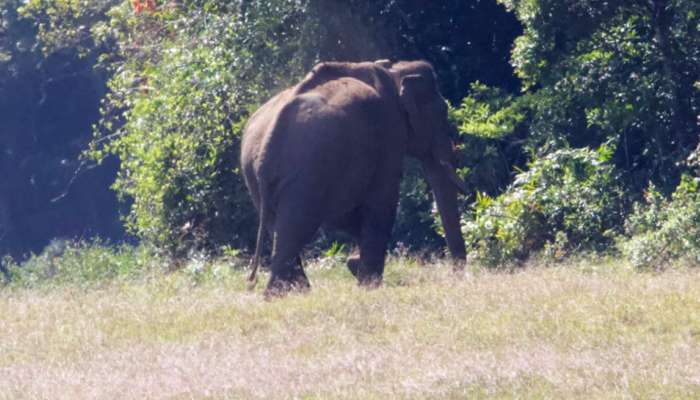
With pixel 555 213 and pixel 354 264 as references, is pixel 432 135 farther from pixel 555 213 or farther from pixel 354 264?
pixel 555 213

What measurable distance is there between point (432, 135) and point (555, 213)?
230cm

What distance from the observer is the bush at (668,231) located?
12016 millimetres

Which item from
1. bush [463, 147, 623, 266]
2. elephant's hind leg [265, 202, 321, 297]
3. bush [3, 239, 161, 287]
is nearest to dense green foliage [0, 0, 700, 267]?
bush [463, 147, 623, 266]

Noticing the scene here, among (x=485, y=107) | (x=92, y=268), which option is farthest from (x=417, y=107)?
(x=92, y=268)

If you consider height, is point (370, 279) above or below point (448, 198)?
below

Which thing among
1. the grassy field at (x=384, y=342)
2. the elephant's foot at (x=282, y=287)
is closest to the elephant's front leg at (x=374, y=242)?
the grassy field at (x=384, y=342)

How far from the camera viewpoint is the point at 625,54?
1464 cm

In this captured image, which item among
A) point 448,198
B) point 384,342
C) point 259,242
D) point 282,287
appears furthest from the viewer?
point 448,198

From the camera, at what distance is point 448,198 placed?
12648 mm

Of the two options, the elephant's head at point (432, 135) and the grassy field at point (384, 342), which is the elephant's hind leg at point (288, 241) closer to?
the grassy field at point (384, 342)

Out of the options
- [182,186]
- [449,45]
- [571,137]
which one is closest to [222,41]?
[182,186]

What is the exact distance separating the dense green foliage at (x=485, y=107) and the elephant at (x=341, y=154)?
2.03 meters

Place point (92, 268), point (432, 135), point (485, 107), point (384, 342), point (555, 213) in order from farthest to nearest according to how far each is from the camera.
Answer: point (92, 268)
point (485, 107)
point (555, 213)
point (432, 135)
point (384, 342)

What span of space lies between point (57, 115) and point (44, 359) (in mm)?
31070
